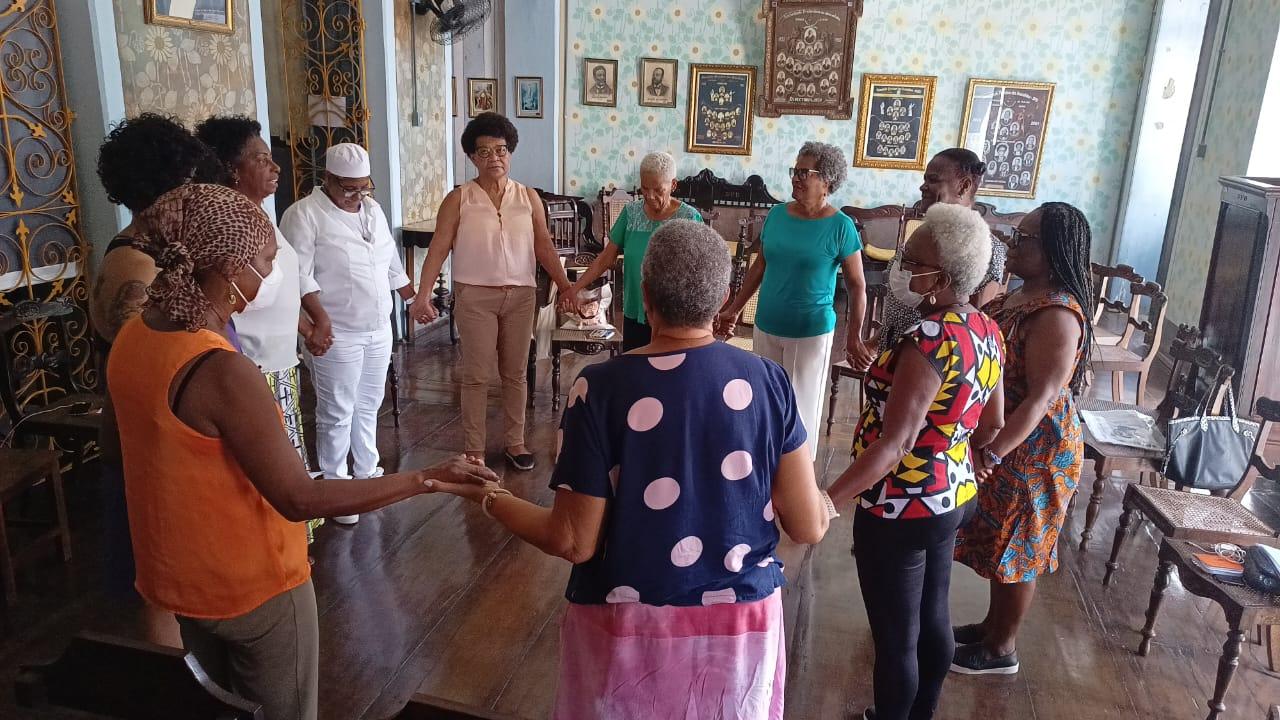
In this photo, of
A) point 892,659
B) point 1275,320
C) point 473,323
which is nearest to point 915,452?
point 892,659

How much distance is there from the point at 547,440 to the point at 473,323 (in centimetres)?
106

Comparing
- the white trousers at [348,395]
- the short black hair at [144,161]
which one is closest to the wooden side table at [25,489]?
the white trousers at [348,395]

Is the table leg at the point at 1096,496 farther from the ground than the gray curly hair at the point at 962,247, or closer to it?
closer to it

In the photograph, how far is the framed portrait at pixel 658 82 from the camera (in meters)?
8.55

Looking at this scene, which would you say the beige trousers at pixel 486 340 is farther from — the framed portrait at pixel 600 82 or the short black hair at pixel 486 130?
the framed portrait at pixel 600 82

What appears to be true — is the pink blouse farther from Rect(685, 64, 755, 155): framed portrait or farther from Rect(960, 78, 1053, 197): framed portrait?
Rect(960, 78, 1053, 197): framed portrait

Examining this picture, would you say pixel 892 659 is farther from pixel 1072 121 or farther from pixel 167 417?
pixel 1072 121

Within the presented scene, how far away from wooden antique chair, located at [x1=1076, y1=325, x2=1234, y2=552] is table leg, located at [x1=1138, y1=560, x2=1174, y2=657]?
2.21 ft

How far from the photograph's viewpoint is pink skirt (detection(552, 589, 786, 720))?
1.55 metres

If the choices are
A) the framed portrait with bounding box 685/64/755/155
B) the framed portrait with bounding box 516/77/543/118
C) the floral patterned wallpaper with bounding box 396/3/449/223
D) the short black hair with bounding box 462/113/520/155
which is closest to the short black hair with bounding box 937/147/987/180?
the short black hair with bounding box 462/113/520/155

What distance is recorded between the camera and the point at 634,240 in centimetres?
370

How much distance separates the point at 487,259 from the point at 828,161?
5.12 ft

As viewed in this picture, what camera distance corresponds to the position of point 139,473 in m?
1.51

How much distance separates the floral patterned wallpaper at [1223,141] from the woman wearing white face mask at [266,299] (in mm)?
5821
